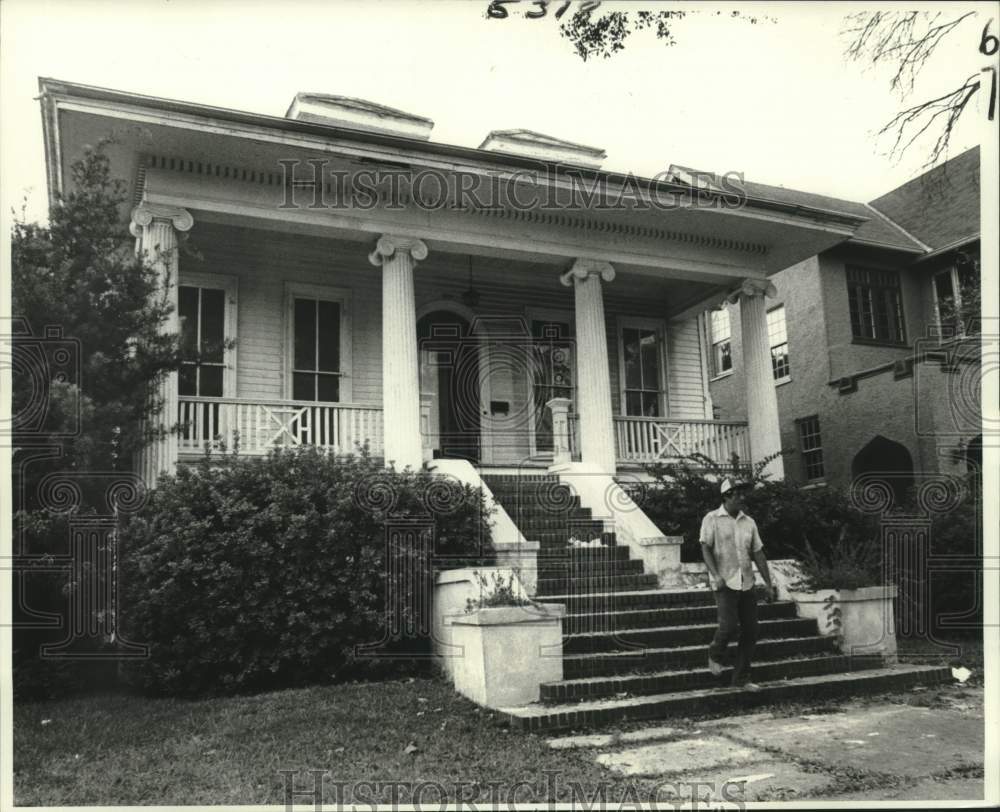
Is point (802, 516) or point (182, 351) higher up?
point (182, 351)

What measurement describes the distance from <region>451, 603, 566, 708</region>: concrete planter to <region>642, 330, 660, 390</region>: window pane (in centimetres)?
973

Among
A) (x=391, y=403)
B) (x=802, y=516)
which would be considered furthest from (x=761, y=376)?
(x=391, y=403)

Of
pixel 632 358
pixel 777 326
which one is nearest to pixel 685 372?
pixel 632 358

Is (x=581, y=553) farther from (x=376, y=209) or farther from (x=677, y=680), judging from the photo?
(x=376, y=209)

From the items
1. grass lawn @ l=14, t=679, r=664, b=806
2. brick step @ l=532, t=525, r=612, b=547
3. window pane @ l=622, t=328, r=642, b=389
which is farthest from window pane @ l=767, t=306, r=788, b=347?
grass lawn @ l=14, t=679, r=664, b=806

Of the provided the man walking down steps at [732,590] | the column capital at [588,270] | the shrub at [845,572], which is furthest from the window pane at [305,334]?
the man walking down steps at [732,590]

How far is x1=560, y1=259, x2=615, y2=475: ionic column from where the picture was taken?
518 inches

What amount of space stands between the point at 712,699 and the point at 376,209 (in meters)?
7.71

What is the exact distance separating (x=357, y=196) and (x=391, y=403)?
280 cm

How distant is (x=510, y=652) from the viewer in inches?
298

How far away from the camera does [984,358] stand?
676 cm

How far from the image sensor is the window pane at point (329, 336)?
1429 centimetres

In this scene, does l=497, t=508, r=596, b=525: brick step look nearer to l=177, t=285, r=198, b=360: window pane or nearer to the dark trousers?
the dark trousers

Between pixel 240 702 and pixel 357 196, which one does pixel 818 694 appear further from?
pixel 357 196
